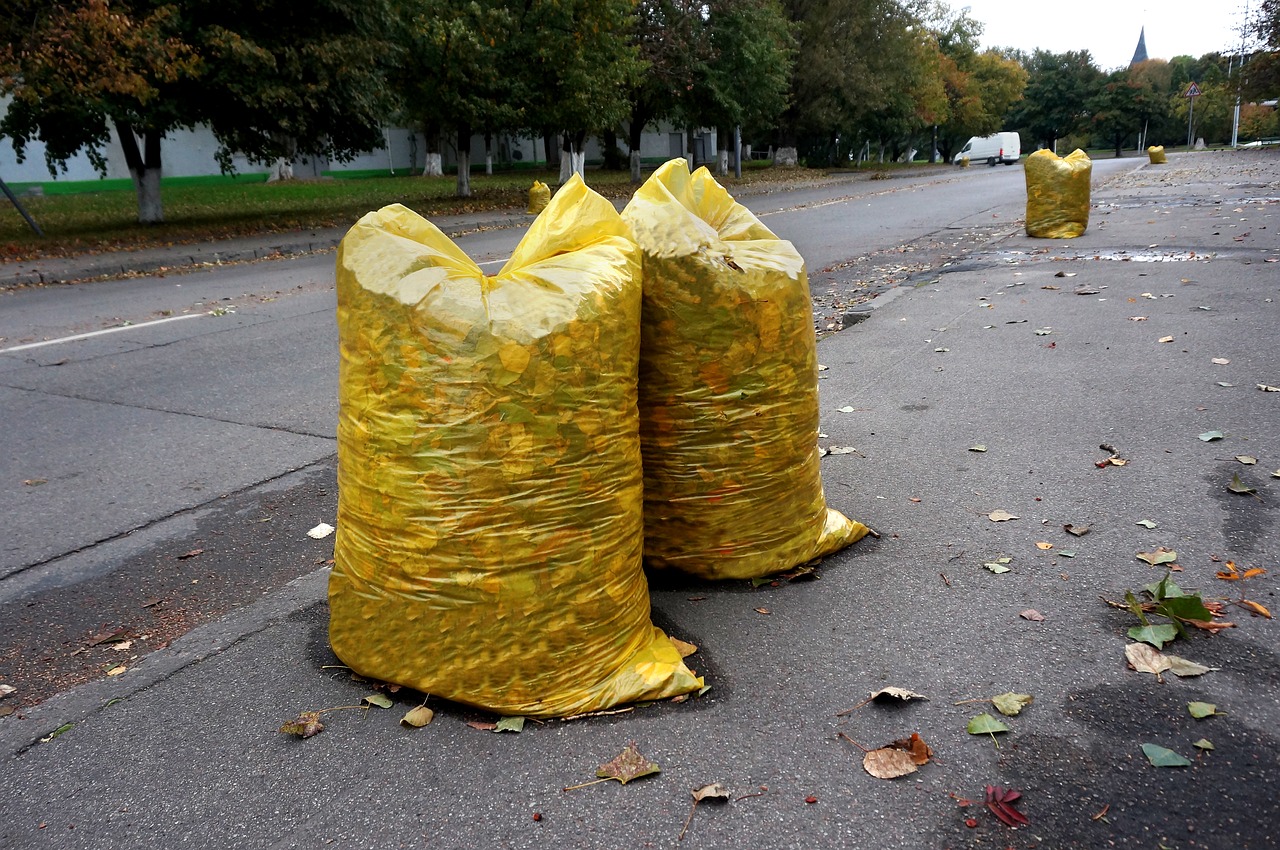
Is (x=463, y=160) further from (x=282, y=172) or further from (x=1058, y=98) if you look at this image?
(x=1058, y=98)

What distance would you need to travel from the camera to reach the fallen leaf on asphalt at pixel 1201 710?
232 cm

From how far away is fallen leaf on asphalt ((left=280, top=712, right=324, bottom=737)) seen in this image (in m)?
2.36

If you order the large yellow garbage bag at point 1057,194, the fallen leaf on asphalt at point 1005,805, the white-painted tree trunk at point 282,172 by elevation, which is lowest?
the fallen leaf on asphalt at point 1005,805

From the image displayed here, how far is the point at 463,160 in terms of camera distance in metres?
23.3

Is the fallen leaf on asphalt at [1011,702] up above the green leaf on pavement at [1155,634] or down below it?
below

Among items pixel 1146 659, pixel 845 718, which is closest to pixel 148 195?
pixel 845 718

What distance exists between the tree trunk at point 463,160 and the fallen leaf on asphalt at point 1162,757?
22336 mm

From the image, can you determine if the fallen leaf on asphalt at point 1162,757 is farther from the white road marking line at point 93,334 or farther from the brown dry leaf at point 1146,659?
the white road marking line at point 93,334

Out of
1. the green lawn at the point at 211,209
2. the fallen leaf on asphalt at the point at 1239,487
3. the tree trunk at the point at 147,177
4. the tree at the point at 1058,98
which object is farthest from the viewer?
the tree at the point at 1058,98

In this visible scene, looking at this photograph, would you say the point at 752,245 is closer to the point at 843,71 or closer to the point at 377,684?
the point at 377,684

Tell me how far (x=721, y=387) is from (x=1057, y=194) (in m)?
11.3

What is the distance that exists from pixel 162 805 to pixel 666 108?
3062cm

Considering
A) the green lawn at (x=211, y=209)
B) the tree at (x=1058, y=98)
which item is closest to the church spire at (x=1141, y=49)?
the tree at (x=1058, y=98)

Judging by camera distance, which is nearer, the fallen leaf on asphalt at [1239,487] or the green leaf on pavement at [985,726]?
the green leaf on pavement at [985,726]
